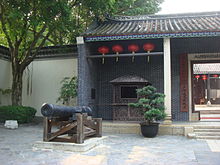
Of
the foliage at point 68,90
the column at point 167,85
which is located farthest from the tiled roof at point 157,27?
the foliage at point 68,90

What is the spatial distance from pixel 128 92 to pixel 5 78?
638 cm

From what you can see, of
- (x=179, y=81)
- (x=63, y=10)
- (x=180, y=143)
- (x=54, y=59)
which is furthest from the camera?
(x=54, y=59)

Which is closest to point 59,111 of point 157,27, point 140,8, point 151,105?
point 151,105

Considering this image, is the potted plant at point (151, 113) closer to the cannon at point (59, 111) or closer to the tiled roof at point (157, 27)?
the cannon at point (59, 111)

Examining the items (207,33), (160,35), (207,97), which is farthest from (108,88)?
(207,97)

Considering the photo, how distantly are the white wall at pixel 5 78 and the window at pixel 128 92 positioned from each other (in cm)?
609

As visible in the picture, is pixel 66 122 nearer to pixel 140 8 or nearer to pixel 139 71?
pixel 139 71

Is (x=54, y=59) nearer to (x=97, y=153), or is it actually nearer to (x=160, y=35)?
(x=160, y=35)

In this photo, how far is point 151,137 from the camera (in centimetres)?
816

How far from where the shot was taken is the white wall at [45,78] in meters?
12.0

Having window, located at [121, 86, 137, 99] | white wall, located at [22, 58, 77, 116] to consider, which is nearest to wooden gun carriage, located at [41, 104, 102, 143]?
window, located at [121, 86, 137, 99]

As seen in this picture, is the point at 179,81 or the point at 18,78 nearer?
the point at 179,81

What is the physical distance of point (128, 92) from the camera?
991 cm

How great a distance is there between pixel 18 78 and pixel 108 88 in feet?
12.8
